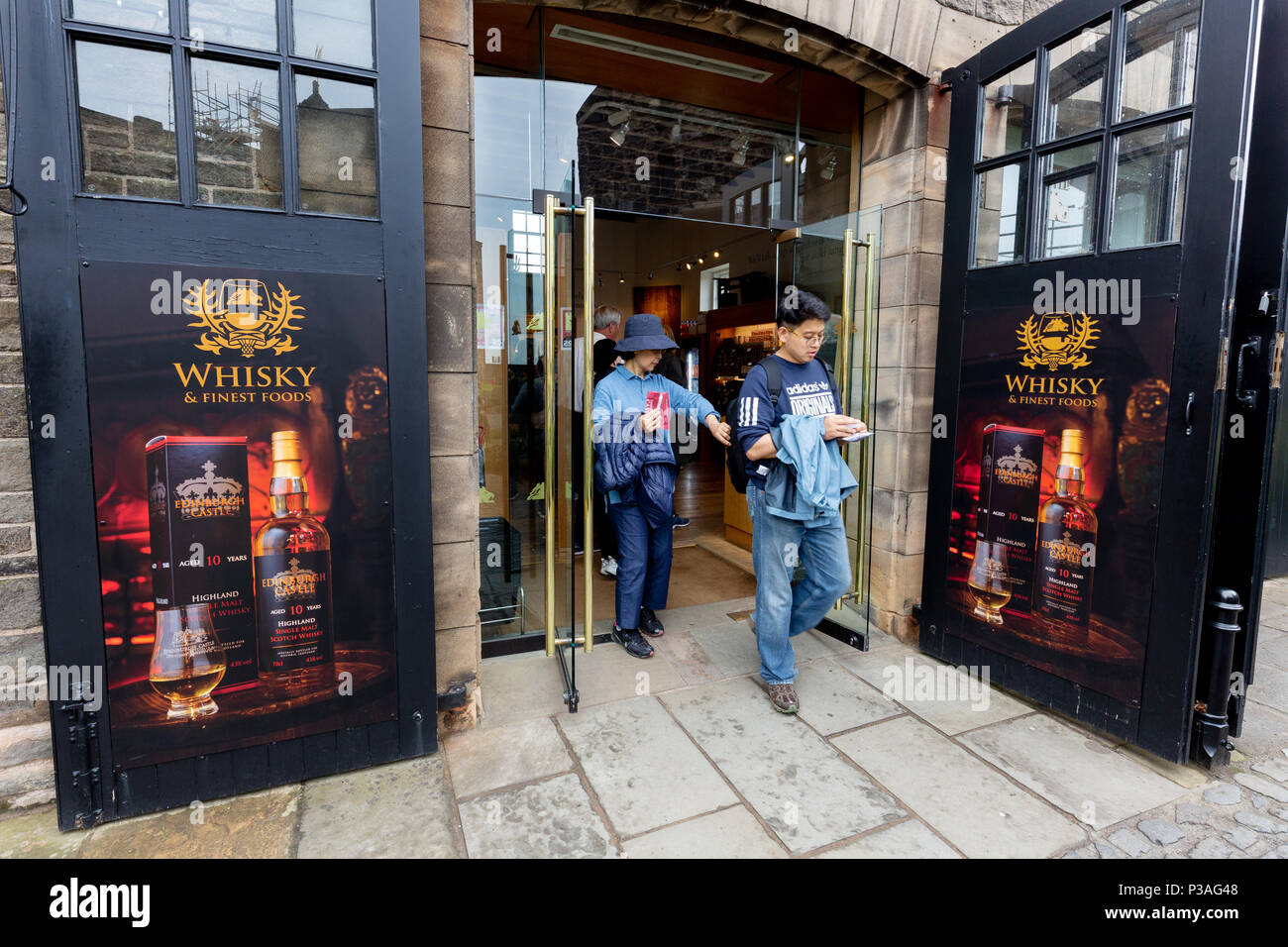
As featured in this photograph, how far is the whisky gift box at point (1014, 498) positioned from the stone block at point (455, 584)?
2.58 m

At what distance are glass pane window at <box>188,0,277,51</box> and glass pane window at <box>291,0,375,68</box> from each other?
87mm

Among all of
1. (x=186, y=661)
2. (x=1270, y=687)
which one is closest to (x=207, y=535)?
(x=186, y=661)

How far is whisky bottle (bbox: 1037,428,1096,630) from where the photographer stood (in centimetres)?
297

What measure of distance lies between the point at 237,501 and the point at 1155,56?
13.8 feet

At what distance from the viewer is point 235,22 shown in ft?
7.39

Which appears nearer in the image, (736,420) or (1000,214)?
(736,420)

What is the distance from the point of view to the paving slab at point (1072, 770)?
8.09 ft

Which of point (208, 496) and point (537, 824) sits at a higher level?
point (208, 496)

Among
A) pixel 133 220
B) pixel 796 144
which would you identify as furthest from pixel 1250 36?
pixel 133 220

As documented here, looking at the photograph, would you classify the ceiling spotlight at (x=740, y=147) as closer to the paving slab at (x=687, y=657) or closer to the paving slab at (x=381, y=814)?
the paving slab at (x=687, y=657)

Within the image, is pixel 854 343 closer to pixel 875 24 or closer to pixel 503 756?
pixel 875 24

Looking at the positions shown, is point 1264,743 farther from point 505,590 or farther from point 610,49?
point 610,49

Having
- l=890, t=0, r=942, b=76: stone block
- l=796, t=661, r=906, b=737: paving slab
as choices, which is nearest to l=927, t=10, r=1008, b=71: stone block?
l=890, t=0, r=942, b=76: stone block

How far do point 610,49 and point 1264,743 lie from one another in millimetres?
4904
